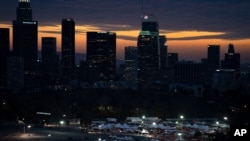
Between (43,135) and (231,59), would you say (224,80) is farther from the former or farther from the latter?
(43,135)

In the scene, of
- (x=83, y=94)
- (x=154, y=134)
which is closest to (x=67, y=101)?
(x=83, y=94)

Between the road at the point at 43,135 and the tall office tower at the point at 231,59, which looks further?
the tall office tower at the point at 231,59

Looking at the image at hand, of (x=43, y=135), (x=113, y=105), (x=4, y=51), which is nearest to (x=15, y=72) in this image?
(x=4, y=51)

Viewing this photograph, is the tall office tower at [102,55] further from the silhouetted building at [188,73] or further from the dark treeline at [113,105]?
the dark treeline at [113,105]

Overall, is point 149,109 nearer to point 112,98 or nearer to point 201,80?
point 112,98

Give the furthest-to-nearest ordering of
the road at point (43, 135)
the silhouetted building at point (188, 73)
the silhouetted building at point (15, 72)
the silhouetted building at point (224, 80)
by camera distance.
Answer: the silhouetted building at point (188, 73), the silhouetted building at point (15, 72), the silhouetted building at point (224, 80), the road at point (43, 135)

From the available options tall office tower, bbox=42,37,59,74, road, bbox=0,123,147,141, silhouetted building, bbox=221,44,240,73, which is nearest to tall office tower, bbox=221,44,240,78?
silhouetted building, bbox=221,44,240,73

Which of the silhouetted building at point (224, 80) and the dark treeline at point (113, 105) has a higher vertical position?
the silhouetted building at point (224, 80)

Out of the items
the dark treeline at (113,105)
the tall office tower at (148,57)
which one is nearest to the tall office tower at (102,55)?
the tall office tower at (148,57)
